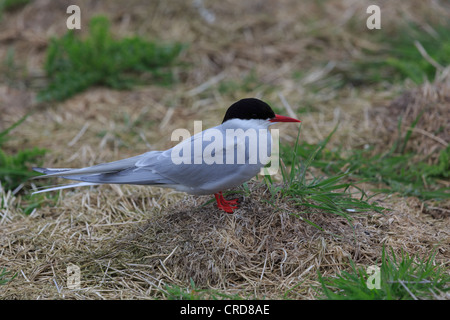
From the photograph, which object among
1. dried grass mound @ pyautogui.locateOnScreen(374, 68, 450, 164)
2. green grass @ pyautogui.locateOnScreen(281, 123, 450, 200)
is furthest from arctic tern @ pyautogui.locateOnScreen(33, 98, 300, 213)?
dried grass mound @ pyautogui.locateOnScreen(374, 68, 450, 164)

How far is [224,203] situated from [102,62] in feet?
9.72

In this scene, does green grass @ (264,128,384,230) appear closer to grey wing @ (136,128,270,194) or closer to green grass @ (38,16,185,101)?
grey wing @ (136,128,270,194)

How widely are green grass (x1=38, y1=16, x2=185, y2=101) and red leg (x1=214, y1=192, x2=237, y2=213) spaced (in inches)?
110

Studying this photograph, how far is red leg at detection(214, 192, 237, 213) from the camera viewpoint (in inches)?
113

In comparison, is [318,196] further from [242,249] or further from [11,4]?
[11,4]

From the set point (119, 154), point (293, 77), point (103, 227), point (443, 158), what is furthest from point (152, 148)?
point (443, 158)

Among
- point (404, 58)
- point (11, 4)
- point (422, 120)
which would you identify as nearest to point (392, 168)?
point (422, 120)

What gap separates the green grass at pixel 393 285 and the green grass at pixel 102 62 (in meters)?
3.61

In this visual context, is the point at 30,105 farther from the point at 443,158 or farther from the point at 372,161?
the point at 443,158

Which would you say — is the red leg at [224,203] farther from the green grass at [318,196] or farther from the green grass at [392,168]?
the green grass at [392,168]

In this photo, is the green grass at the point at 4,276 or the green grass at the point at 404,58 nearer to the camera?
the green grass at the point at 4,276

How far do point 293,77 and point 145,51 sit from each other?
Answer: 1.68 m

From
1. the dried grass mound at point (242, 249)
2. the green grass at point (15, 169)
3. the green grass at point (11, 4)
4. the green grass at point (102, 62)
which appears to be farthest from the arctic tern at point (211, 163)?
the green grass at point (11, 4)

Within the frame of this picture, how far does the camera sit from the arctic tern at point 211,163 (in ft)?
8.96
